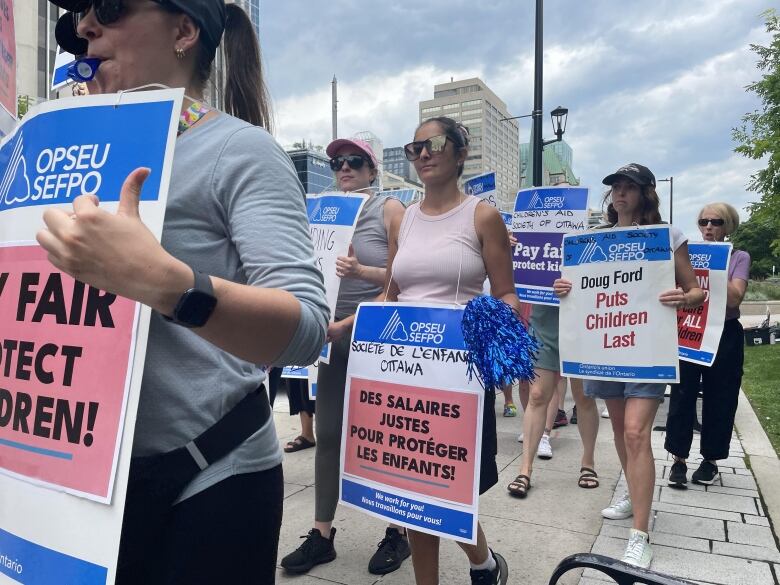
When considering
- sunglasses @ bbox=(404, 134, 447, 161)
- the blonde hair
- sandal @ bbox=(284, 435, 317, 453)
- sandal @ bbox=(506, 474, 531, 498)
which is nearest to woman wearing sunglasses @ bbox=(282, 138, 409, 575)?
sunglasses @ bbox=(404, 134, 447, 161)

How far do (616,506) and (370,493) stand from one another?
1.94 meters

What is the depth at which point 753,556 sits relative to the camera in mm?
3195

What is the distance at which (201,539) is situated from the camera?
47.0 inches

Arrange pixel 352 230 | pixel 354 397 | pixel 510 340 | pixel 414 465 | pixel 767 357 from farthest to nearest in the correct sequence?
pixel 767 357, pixel 352 230, pixel 354 397, pixel 414 465, pixel 510 340

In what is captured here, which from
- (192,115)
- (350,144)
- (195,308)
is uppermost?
(350,144)

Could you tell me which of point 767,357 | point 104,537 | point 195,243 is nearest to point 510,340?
point 195,243

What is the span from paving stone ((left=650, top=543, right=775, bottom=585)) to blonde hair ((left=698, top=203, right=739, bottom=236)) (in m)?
2.79

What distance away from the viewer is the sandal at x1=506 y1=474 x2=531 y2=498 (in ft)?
13.7

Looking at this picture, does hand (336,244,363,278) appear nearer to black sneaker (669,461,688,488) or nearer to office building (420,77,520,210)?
black sneaker (669,461,688,488)

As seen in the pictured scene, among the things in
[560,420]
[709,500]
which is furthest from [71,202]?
[560,420]

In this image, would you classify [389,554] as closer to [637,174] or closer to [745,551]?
Answer: [745,551]

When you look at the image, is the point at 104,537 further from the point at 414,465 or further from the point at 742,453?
the point at 742,453

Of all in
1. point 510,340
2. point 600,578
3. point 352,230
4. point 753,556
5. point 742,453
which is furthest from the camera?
point 742,453

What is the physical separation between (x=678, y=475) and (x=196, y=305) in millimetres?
4451
